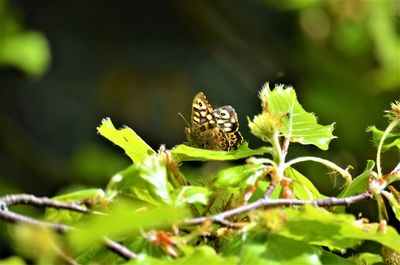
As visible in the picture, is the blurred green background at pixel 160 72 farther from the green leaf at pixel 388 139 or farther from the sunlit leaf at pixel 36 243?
the sunlit leaf at pixel 36 243

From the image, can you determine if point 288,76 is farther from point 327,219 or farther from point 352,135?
point 327,219

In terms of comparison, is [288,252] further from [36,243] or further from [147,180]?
[36,243]

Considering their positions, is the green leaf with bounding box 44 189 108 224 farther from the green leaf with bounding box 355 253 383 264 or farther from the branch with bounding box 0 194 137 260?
the green leaf with bounding box 355 253 383 264

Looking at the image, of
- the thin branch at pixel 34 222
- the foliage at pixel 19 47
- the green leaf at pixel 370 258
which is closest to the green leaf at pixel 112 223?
the thin branch at pixel 34 222

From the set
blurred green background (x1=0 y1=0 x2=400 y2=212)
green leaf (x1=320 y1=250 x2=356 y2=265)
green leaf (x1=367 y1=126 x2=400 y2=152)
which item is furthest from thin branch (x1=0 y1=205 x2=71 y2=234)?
blurred green background (x1=0 y1=0 x2=400 y2=212)

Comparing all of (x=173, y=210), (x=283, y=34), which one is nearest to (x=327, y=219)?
(x=173, y=210)

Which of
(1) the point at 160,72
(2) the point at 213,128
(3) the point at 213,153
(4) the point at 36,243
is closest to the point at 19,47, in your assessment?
(1) the point at 160,72

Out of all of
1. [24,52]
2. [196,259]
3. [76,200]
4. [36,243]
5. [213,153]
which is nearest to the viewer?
[36,243]
